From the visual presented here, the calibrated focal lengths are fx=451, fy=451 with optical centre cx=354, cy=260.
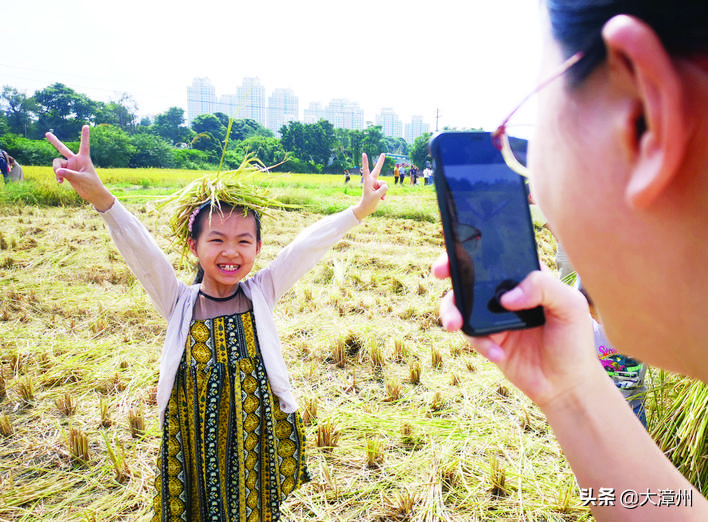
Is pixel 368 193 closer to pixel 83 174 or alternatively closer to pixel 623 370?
pixel 83 174

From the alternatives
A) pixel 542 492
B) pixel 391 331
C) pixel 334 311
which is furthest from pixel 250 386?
pixel 334 311

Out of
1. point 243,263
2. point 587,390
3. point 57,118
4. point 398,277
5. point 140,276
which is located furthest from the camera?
point 57,118

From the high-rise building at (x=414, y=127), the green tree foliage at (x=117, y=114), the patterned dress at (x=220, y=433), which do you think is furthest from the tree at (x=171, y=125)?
the high-rise building at (x=414, y=127)

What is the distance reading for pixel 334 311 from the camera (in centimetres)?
518

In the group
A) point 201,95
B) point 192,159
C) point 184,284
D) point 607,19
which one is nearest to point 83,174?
point 184,284

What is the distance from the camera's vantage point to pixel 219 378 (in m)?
2.08

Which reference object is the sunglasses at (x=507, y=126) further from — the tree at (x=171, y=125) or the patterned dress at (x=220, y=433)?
the tree at (x=171, y=125)

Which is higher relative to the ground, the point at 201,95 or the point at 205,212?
the point at 201,95

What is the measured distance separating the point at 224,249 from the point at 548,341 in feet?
5.15

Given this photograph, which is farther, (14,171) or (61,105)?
(61,105)

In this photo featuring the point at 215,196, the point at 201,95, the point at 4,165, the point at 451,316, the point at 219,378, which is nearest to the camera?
the point at 451,316

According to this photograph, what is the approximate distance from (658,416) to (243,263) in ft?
6.36

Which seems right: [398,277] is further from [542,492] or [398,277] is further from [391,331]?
[542,492]

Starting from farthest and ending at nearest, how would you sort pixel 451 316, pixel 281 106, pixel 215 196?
pixel 281 106 → pixel 215 196 → pixel 451 316
